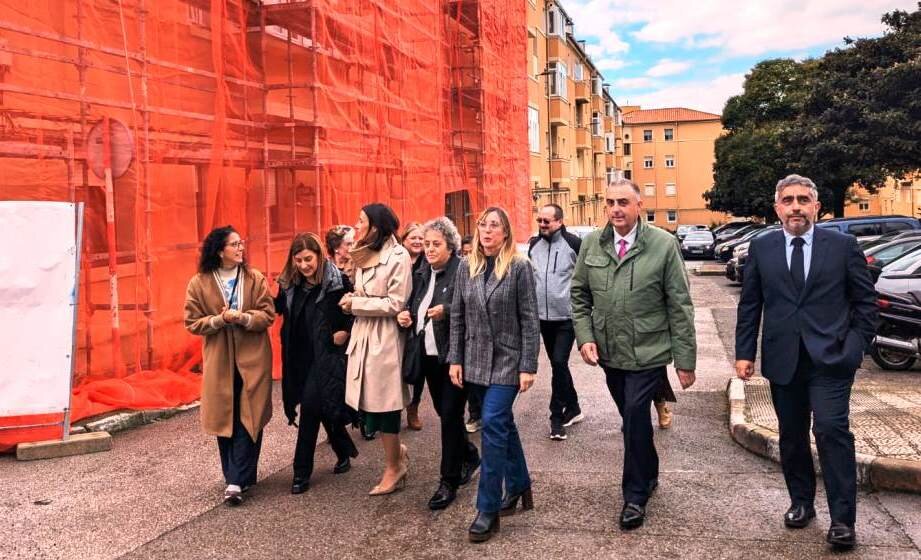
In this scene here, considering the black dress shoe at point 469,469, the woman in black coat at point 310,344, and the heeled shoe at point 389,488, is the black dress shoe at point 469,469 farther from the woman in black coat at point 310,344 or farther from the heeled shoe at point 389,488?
the woman in black coat at point 310,344

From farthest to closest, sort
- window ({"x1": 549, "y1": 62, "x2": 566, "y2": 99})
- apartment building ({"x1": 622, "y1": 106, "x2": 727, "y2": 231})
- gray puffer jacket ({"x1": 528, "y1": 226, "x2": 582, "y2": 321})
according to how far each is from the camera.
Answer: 1. apartment building ({"x1": 622, "y1": 106, "x2": 727, "y2": 231})
2. window ({"x1": 549, "y1": 62, "x2": 566, "y2": 99})
3. gray puffer jacket ({"x1": 528, "y1": 226, "x2": 582, "y2": 321})

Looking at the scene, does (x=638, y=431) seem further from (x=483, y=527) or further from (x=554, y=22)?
(x=554, y=22)

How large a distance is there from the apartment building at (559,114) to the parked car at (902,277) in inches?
829

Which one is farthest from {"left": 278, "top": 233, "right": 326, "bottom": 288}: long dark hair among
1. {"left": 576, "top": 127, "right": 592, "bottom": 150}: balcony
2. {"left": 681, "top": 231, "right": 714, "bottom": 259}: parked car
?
{"left": 576, "top": 127, "right": 592, "bottom": 150}: balcony

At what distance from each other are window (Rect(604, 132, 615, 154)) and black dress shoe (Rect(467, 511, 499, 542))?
61.3 metres

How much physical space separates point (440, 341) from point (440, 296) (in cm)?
29

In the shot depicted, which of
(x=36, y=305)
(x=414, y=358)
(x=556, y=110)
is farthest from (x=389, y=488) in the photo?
(x=556, y=110)

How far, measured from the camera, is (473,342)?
4.67 meters

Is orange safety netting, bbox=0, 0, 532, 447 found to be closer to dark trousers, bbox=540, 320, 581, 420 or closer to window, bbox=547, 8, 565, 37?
dark trousers, bbox=540, 320, 581, 420

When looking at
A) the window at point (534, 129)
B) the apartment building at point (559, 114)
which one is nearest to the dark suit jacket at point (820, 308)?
the apartment building at point (559, 114)

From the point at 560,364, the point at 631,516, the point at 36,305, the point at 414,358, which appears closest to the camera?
the point at 631,516

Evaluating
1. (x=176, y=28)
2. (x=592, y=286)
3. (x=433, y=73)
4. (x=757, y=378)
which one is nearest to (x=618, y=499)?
(x=592, y=286)

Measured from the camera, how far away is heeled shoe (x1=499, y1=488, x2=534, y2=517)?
4781mm

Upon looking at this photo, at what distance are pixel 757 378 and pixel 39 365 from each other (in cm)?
672
